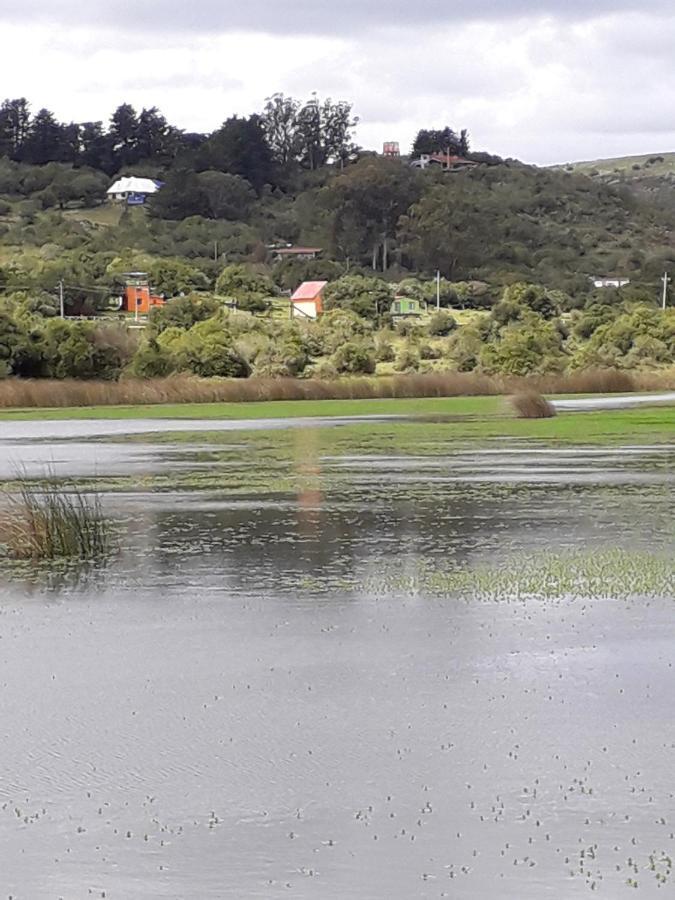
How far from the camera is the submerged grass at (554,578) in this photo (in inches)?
540

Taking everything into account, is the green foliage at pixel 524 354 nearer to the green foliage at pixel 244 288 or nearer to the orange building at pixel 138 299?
the green foliage at pixel 244 288

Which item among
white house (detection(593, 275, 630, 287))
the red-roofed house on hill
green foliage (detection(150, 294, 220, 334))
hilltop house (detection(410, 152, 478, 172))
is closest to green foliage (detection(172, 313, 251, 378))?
green foliage (detection(150, 294, 220, 334))

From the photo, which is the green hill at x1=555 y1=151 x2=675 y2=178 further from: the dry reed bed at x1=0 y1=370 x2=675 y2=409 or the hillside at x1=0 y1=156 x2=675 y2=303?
the dry reed bed at x1=0 y1=370 x2=675 y2=409

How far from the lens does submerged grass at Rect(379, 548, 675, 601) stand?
13.7 metres

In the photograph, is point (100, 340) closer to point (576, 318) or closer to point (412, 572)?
point (576, 318)

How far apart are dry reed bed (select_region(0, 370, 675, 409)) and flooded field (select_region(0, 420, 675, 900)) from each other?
36.6 meters

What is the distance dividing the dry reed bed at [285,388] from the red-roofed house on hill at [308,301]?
965 inches

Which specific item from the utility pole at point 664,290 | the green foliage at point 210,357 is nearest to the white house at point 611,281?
the utility pole at point 664,290

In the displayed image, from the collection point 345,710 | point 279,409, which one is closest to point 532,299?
point 279,409

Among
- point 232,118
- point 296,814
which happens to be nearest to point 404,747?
point 296,814

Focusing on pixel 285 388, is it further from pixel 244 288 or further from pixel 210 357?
pixel 244 288

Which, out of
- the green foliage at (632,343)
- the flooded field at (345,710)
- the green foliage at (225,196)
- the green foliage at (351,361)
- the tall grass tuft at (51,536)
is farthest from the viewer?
the green foliage at (225,196)

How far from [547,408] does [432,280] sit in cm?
5821

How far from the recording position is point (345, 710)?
9.86 m
